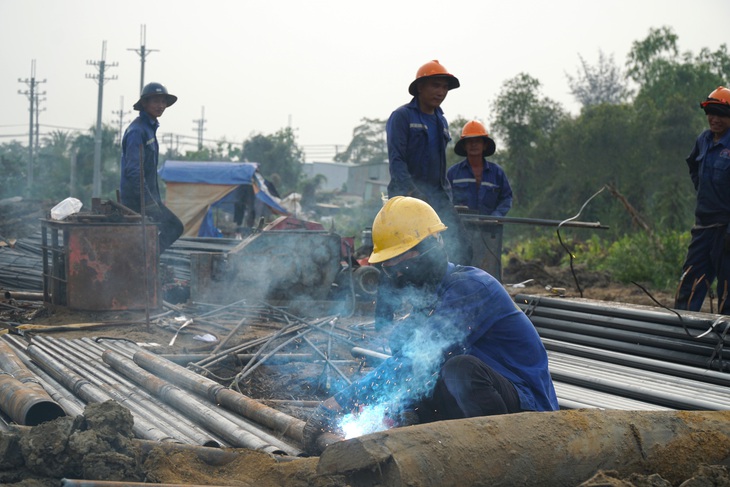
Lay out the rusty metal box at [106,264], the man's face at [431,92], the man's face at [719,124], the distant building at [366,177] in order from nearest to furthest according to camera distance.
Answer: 1. the man's face at [719,124]
2. the man's face at [431,92]
3. the rusty metal box at [106,264]
4. the distant building at [366,177]

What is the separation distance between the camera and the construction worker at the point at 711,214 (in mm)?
6406

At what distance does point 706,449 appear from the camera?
128 inches

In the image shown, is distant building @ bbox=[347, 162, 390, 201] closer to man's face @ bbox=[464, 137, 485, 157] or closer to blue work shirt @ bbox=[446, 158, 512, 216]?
blue work shirt @ bbox=[446, 158, 512, 216]

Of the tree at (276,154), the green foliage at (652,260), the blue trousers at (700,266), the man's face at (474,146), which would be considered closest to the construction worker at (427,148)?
the man's face at (474,146)

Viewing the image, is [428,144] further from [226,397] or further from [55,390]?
[55,390]

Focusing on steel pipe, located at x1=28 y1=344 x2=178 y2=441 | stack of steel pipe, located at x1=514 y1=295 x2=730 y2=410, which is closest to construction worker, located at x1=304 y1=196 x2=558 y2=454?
steel pipe, located at x1=28 y1=344 x2=178 y2=441

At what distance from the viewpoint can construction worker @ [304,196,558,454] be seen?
137 inches

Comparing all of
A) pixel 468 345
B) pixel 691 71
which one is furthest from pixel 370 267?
pixel 691 71

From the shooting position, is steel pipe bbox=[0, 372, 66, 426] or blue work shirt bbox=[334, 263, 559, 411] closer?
blue work shirt bbox=[334, 263, 559, 411]

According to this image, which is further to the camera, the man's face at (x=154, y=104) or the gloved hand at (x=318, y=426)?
the man's face at (x=154, y=104)

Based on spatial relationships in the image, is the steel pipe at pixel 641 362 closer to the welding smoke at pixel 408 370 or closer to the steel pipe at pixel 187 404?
the welding smoke at pixel 408 370

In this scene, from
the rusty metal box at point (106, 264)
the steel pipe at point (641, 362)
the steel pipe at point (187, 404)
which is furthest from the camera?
the rusty metal box at point (106, 264)

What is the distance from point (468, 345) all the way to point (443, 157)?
3.40 m

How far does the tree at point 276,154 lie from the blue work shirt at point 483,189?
136 ft
